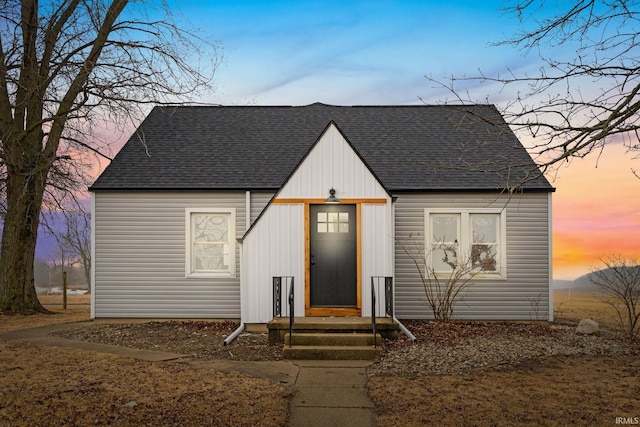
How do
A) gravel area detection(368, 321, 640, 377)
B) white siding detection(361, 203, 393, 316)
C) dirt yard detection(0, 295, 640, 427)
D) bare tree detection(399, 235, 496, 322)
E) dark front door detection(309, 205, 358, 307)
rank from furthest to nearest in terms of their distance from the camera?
bare tree detection(399, 235, 496, 322)
dark front door detection(309, 205, 358, 307)
white siding detection(361, 203, 393, 316)
gravel area detection(368, 321, 640, 377)
dirt yard detection(0, 295, 640, 427)

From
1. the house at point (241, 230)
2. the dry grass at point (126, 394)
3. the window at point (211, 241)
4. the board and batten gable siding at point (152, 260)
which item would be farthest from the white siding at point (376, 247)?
the dry grass at point (126, 394)

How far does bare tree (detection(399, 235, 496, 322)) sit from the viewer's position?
1466 centimetres

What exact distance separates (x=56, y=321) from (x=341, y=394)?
415 inches

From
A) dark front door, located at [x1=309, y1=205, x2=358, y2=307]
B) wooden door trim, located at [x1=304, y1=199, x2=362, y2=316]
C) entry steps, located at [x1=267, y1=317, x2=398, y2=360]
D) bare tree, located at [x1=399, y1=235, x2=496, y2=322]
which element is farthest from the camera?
bare tree, located at [x1=399, y1=235, x2=496, y2=322]

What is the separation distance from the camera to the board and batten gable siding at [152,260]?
48.9 feet

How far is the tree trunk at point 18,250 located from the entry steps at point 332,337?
9571 millimetres

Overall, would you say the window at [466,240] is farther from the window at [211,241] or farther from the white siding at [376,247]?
the window at [211,241]

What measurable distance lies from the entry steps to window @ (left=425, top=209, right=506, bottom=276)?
3856mm

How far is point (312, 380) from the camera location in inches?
333

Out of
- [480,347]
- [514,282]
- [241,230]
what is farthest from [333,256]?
[514,282]

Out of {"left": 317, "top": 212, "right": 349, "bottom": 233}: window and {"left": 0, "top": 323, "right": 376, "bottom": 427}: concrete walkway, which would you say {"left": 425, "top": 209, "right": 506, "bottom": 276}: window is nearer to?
{"left": 317, "top": 212, "right": 349, "bottom": 233}: window

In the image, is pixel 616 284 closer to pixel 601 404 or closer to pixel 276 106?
pixel 601 404

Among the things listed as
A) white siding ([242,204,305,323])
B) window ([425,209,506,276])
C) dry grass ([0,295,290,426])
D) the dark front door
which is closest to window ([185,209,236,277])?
white siding ([242,204,305,323])

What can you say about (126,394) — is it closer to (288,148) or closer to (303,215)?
(303,215)
